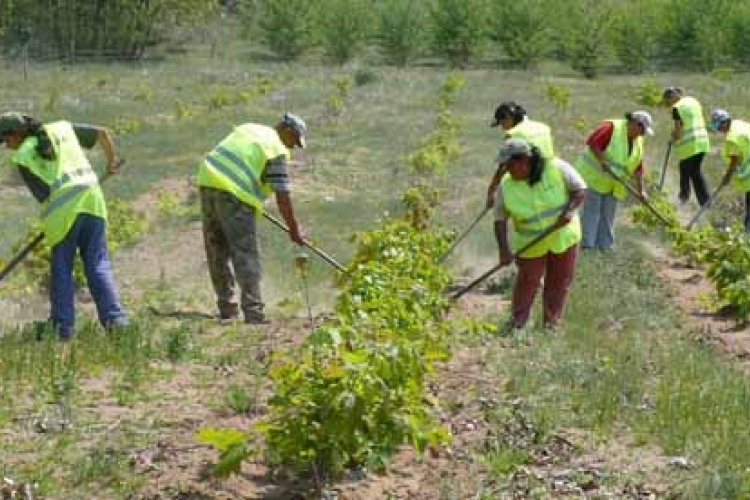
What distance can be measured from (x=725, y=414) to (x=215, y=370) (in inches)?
105

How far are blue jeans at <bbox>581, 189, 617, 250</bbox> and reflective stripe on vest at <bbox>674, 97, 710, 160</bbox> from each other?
3258 millimetres

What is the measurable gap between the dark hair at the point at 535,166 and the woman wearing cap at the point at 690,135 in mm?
6871

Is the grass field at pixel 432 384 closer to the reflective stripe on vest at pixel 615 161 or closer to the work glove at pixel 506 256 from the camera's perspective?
the work glove at pixel 506 256

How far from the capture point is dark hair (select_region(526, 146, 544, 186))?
26.0 ft

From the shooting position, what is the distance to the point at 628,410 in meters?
5.91

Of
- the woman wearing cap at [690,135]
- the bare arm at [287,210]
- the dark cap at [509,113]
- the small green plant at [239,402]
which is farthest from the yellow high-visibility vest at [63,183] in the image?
the woman wearing cap at [690,135]

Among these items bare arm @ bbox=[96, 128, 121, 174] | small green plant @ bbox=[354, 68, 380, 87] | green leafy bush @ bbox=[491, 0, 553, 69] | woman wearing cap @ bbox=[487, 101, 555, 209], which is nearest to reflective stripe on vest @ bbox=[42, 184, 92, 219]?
bare arm @ bbox=[96, 128, 121, 174]

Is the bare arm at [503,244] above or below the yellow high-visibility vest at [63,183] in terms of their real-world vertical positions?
below

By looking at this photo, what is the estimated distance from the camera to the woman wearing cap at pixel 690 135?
47.2 ft

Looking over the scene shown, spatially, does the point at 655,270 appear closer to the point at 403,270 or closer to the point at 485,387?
the point at 403,270

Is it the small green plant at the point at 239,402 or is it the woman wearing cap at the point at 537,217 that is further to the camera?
the woman wearing cap at the point at 537,217

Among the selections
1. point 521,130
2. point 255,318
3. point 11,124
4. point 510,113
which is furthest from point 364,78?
point 11,124

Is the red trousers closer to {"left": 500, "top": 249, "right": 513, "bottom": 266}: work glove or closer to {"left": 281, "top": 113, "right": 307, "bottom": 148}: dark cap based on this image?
{"left": 500, "top": 249, "right": 513, "bottom": 266}: work glove

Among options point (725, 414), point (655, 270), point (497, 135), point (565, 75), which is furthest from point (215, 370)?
point (565, 75)
